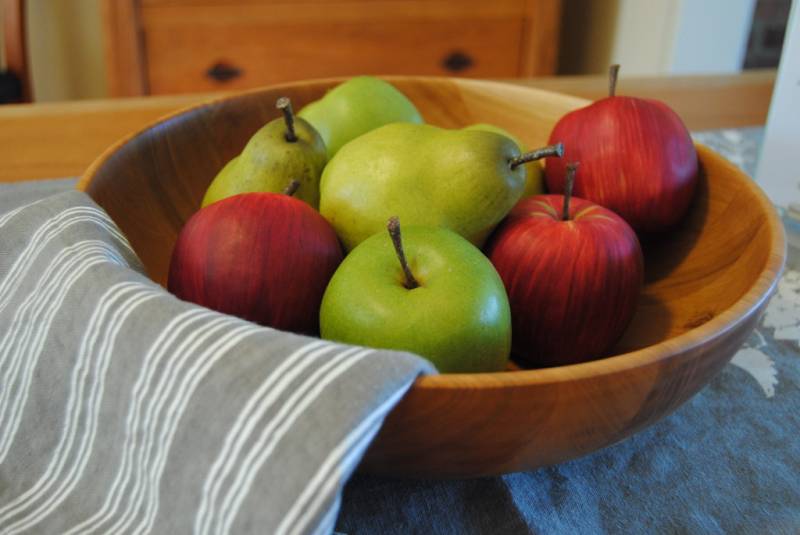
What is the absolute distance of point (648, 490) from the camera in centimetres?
36

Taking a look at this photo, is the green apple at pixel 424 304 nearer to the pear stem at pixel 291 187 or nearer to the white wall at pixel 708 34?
the pear stem at pixel 291 187

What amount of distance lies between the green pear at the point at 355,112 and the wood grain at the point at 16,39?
1045 mm

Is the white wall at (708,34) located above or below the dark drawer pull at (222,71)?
above

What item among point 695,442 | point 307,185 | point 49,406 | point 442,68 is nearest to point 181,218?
point 307,185

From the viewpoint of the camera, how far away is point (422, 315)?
0.34 m

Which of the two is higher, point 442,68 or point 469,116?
point 469,116

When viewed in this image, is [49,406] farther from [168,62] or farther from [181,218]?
[168,62]

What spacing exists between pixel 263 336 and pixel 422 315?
0.29 feet

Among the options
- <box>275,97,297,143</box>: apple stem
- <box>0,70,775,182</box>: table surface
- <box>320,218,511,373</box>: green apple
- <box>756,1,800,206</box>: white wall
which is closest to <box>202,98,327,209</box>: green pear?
<box>275,97,297,143</box>: apple stem

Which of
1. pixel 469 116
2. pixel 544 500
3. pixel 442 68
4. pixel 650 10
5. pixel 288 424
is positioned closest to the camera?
pixel 288 424

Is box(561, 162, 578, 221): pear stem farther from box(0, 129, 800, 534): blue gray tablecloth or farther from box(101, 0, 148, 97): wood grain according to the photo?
box(101, 0, 148, 97): wood grain

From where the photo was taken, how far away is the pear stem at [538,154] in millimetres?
402

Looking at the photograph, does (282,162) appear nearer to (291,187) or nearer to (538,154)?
(291,187)

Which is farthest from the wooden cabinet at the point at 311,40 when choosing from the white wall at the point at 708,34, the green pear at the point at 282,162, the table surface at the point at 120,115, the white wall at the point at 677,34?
the green pear at the point at 282,162
